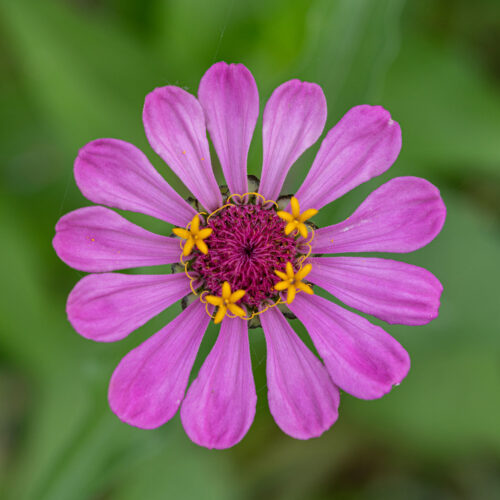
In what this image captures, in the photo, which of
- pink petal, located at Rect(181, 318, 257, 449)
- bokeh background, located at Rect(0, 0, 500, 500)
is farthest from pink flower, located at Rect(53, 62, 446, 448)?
bokeh background, located at Rect(0, 0, 500, 500)

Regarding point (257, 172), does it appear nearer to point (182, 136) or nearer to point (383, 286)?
point (182, 136)

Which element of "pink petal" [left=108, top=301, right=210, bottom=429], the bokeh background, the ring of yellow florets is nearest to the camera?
"pink petal" [left=108, top=301, right=210, bottom=429]

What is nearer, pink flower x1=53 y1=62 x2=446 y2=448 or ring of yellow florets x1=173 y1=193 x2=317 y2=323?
pink flower x1=53 y1=62 x2=446 y2=448

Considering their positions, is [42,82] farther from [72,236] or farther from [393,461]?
[393,461]

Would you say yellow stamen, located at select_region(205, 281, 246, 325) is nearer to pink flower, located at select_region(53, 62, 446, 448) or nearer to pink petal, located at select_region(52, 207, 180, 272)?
pink flower, located at select_region(53, 62, 446, 448)

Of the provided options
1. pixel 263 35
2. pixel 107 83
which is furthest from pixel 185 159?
pixel 263 35
